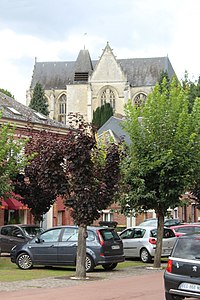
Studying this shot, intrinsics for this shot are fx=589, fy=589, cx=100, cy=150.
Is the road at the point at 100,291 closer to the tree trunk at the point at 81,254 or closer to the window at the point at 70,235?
the tree trunk at the point at 81,254

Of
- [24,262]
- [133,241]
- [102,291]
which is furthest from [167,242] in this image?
[102,291]

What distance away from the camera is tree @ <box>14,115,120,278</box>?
18234 millimetres

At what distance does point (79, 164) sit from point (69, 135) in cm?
96

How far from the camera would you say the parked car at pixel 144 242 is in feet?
81.7

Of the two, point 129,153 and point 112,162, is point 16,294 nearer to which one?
point 112,162

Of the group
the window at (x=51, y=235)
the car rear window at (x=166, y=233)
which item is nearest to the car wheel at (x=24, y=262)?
the window at (x=51, y=235)

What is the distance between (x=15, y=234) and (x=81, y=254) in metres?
8.29

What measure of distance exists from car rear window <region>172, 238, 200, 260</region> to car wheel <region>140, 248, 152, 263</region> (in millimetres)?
12203

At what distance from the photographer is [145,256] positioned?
25.0 m

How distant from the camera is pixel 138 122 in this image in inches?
896

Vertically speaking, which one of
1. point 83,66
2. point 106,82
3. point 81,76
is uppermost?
point 83,66

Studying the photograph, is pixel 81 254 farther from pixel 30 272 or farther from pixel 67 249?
pixel 30 272

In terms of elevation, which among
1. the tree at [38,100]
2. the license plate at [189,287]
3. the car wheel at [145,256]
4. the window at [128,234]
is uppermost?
the tree at [38,100]

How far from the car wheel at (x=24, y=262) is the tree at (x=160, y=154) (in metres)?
4.47
